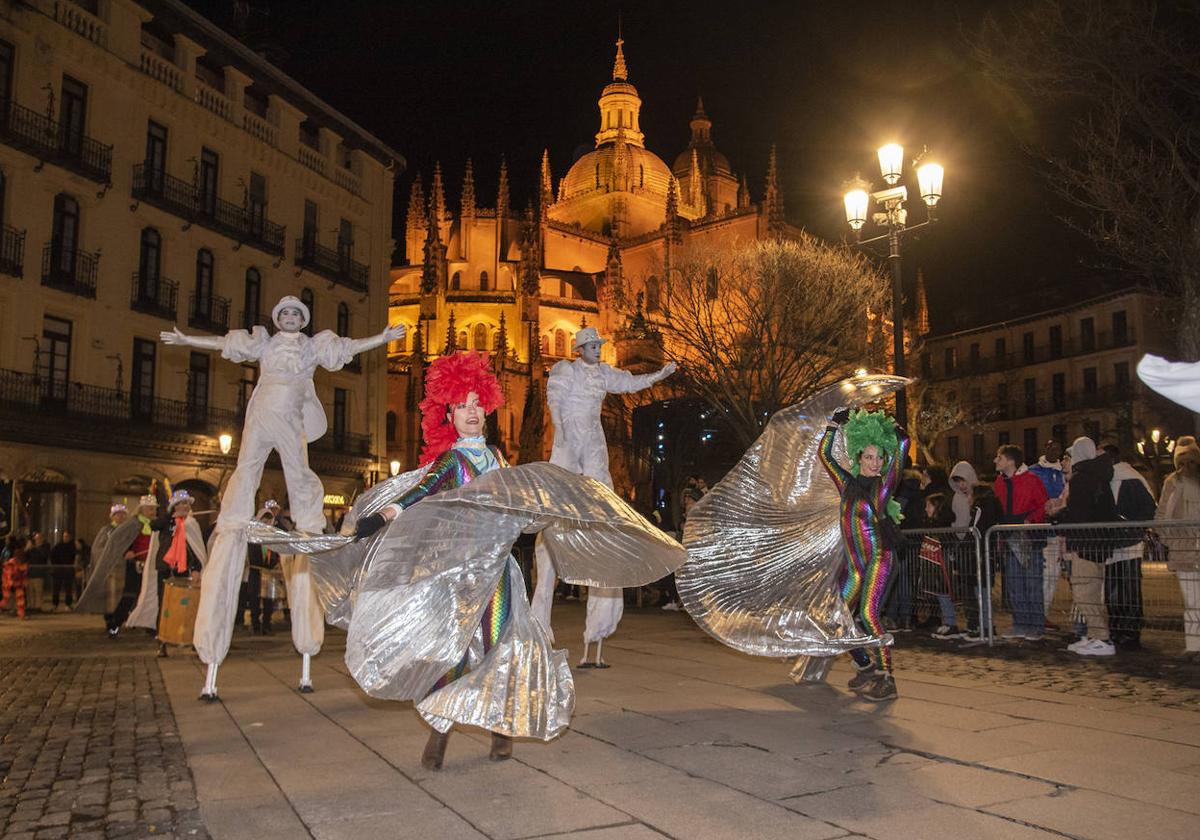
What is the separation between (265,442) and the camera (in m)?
6.84

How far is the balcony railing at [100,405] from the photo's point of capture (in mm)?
24125

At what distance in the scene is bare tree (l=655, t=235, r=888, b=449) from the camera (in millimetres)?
24609

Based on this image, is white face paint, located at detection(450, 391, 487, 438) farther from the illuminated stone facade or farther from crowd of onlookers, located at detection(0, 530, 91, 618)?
the illuminated stone facade

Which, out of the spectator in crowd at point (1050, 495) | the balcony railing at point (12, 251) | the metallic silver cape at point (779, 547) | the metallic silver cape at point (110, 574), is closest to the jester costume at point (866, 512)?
the metallic silver cape at point (779, 547)

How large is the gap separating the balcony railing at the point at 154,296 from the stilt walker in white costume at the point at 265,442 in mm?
23666

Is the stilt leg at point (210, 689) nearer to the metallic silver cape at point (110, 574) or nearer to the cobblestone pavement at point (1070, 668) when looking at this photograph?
the cobblestone pavement at point (1070, 668)

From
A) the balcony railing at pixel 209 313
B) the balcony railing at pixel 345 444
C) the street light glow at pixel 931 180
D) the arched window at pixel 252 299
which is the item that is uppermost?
the arched window at pixel 252 299

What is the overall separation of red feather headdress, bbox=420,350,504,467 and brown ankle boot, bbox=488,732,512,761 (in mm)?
1428

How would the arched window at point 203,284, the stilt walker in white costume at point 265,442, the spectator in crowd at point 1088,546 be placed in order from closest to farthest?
the stilt walker in white costume at point 265,442
the spectator in crowd at point 1088,546
the arched window at point 203,284

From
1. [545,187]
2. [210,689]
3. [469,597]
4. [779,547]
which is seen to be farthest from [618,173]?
[469,597]

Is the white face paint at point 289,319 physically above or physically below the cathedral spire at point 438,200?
below

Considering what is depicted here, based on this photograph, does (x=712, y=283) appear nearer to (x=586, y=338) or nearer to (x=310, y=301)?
(x=310, y=301)

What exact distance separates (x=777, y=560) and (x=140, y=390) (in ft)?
85.7

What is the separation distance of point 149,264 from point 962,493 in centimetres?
2541
